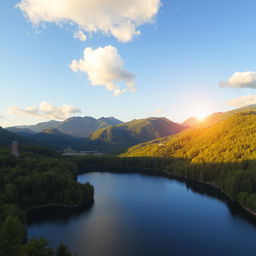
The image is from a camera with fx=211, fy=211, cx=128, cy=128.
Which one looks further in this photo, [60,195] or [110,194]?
[110,194]

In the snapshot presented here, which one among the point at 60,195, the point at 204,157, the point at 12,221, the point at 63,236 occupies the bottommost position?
the point at 63,236

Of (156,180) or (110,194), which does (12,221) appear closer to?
(110,194)

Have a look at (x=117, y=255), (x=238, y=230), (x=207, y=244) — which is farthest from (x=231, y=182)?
(x=117, y=255)

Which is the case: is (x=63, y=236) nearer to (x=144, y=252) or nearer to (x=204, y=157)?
(x=144, y=252)

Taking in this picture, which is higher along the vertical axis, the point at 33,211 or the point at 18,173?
the point at 18,173

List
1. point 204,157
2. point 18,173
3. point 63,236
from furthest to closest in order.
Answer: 1. point 204,157
2. point 18,173
3. point 63,236

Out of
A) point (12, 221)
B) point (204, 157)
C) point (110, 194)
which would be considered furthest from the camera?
point (204, 157)
